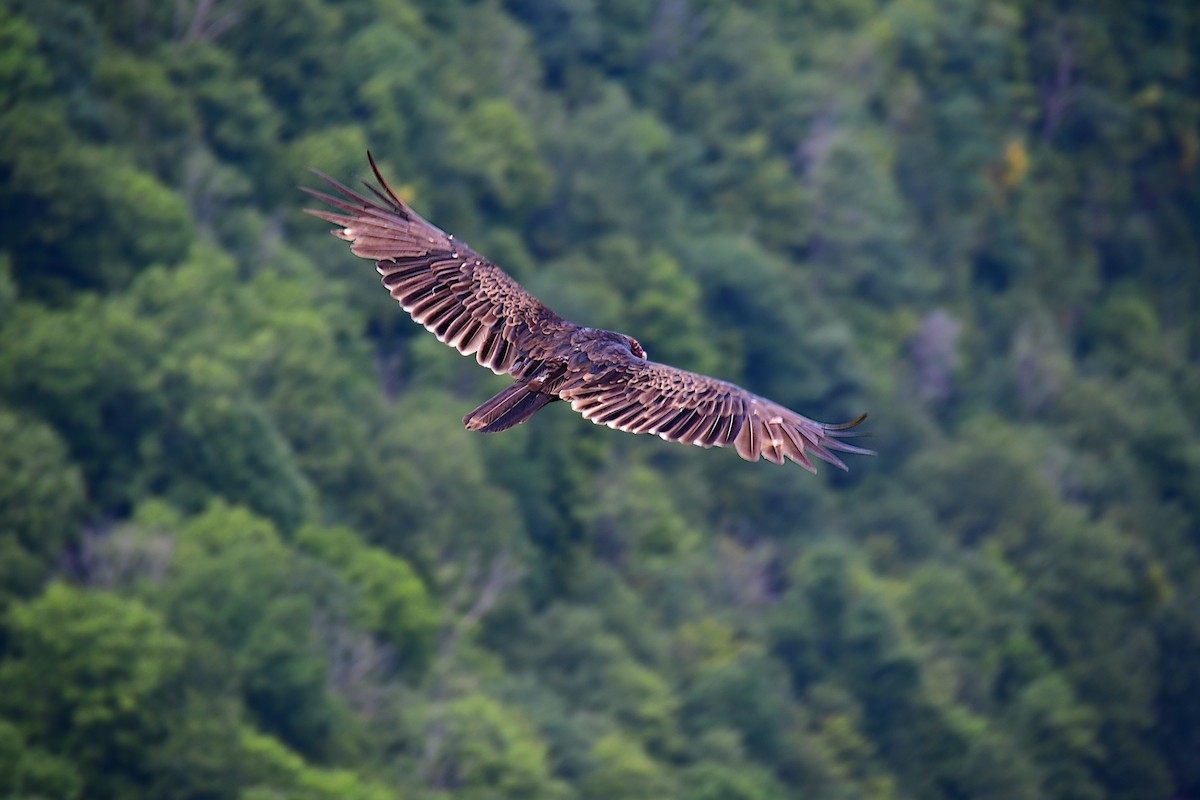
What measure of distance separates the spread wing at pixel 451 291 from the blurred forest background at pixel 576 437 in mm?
30892

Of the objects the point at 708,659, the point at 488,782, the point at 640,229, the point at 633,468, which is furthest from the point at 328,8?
the point at 488,782

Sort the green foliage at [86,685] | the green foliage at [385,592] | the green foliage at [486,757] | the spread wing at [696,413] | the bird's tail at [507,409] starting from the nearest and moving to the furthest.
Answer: the spread wing at [696,413] < the bird's tail at [507,409] < the green foliage at [86,685] < the green foliage at [486,757] < the green foliage at [385,592]

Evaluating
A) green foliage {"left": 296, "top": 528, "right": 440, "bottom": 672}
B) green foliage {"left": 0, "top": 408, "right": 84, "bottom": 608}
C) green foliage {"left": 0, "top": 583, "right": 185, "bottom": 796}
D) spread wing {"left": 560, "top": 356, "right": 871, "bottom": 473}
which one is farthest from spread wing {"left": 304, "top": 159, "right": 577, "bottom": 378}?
green foliage {"left": 296, "top": 528, "right": 440, "bottom": 672}

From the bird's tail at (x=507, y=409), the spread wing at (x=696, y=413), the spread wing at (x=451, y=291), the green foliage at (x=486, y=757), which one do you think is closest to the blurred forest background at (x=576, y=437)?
the green foliage at (x=486, y=757)

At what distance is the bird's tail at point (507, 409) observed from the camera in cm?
1617

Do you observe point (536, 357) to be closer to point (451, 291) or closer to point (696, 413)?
point (451, 291)

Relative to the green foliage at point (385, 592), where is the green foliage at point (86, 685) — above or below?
below

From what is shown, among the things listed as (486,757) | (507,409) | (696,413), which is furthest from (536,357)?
(486,757)

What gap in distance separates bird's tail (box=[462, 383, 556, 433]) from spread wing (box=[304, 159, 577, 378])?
0.98 feet

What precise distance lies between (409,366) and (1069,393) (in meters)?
40.3

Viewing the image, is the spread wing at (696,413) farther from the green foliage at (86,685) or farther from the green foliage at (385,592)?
the green foliage at (385,592)

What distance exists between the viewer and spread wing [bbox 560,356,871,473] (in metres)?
15.7

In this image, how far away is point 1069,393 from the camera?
98.6 metres

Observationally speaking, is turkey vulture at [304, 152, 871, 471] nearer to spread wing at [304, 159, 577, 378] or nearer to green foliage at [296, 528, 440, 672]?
spread wing at [304, 159, 577, 378]
